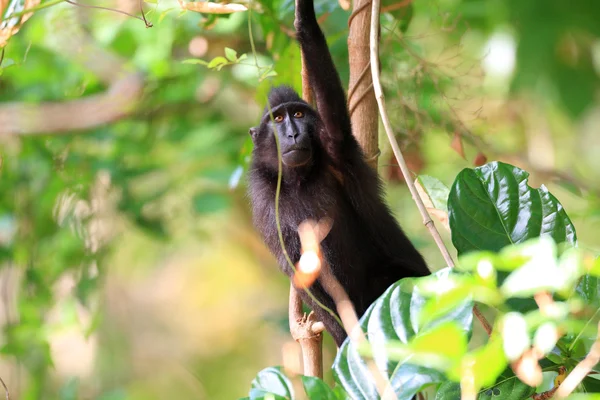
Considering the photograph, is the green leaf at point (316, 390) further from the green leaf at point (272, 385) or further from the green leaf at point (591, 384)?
the green leaf at point (591, 384)

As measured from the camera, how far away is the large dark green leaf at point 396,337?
5.52 ft

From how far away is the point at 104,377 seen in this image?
8.50 metres

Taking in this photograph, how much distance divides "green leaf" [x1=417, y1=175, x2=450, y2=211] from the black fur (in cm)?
64

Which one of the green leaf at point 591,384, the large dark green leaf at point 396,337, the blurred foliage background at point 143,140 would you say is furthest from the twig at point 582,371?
the blurred foliage background at point 143,140

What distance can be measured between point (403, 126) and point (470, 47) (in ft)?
3.39

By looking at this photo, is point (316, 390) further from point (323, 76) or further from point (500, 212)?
point (323, 76)

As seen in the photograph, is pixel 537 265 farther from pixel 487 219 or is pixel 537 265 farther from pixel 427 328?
pixel 487 219

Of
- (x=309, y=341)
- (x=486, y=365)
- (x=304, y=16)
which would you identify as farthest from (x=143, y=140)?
(x=486, y=365)

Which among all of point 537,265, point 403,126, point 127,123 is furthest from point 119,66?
point 537,265

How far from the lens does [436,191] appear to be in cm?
302

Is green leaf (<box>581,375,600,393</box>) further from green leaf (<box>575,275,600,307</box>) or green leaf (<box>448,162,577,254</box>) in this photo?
green leaf (<box>448,162,577,254</box>)

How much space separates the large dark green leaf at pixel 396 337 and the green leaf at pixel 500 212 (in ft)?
1.67

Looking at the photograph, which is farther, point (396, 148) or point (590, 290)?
point (396, 148)

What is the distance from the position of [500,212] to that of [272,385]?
1.00m
